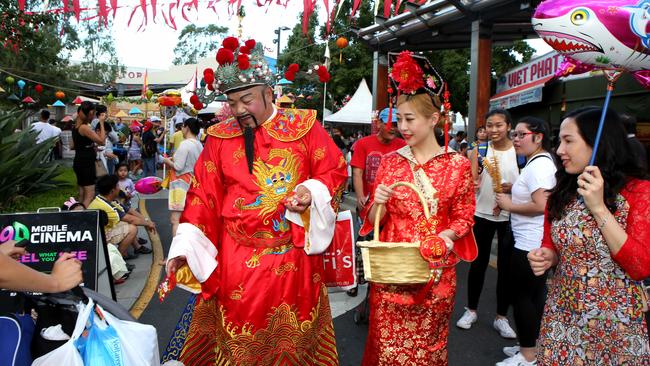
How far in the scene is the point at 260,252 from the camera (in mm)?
2662

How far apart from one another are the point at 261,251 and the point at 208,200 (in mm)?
422

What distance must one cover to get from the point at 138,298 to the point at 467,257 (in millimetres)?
3705

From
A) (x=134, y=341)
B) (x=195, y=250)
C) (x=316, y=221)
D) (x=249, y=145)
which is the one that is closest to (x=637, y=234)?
(x=316, y=221)

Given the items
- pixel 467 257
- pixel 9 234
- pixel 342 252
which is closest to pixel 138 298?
pixel 9 234

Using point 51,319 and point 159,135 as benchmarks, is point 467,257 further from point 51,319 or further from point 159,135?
point 159,135

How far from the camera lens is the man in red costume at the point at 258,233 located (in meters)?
2.60

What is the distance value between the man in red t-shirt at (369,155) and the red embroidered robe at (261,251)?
6.85ft

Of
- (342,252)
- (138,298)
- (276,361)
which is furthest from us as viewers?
(138,298)

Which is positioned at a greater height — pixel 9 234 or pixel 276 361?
pixel 9 234

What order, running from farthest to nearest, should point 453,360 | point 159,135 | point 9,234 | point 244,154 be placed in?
point 159,135 → point 453,360 → point 9,234 → point 244,154

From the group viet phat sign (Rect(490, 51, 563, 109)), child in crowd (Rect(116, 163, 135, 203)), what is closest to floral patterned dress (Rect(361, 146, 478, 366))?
child in crowd (Rect(116, 163, 135, 203))

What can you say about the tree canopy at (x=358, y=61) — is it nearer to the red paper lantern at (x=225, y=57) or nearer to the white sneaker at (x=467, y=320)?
the white sneaker at (x=467, y=320)

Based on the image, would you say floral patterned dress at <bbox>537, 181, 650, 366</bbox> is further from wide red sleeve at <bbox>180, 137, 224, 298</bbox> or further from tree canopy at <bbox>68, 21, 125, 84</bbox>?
tree canopy at <bbox>68, 21, 125, 84</bbox>

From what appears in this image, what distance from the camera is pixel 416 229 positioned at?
2619 mm
